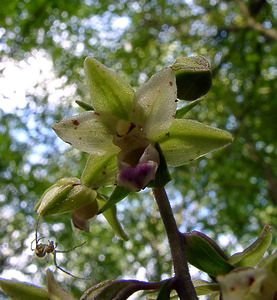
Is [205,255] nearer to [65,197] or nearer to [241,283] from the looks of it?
[241,283]

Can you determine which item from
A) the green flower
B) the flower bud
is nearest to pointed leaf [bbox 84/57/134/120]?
the green flower

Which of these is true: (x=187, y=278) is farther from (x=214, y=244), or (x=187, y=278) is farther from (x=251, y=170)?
(x=251, y=170)

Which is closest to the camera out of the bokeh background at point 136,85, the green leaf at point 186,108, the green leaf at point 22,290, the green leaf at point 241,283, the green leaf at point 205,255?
the green leaf at point 241,283

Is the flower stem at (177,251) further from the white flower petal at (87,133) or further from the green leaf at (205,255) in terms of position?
the white flower petal at (87,133)

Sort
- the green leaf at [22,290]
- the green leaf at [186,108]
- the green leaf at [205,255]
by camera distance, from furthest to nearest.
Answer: the green leaf at [186,108], the green leaf at [22,290], the green leaf at [205,255]

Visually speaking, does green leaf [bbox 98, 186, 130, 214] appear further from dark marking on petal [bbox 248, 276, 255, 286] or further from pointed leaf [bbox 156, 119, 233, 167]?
dark marking on petal [bbox 248, 276, 255, 286]

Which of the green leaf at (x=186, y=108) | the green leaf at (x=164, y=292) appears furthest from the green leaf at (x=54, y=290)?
the green leaf at (x=186, y=108)

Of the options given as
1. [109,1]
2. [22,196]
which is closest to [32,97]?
[22,196]
